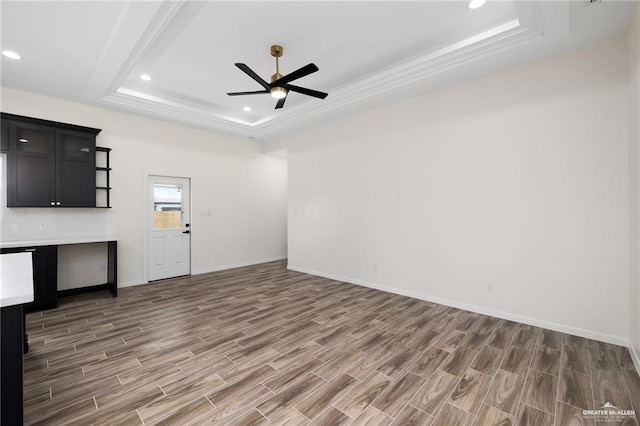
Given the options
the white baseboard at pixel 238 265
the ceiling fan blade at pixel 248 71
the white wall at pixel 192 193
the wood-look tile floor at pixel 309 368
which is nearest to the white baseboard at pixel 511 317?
the wood-look tile floor at pixel 309 368

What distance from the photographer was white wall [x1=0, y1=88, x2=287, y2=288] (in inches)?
175

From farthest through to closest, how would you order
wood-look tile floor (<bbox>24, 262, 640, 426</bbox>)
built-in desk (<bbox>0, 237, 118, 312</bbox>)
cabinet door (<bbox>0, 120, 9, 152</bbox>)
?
1. cabinet door (<bbox>0, 120, 9, 152</bbox>)
2. built-in desk (<bbox>0, 237, 118, 312</bbox>)
3. wood-look tile floor (<bbox>24, 262, 640, 426</bbox>)

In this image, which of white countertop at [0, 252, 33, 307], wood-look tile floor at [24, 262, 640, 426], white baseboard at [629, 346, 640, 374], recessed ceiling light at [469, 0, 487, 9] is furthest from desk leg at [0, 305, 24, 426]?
white baseboard at [629, 346, 640, 374]

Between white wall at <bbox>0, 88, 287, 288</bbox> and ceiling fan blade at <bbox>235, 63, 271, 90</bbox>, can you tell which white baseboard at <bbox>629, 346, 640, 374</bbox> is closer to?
ceiling fan blade at <bbox>235, 63, 271, 90</bbox>

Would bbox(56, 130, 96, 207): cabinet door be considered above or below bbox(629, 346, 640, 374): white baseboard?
above

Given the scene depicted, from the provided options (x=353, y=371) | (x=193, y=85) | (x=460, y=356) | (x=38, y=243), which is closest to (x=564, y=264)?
(x=460, y=356)

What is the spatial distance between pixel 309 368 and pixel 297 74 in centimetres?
305

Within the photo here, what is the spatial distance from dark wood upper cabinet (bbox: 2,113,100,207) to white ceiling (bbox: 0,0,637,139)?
1.96 feet

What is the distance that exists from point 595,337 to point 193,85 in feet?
21.2

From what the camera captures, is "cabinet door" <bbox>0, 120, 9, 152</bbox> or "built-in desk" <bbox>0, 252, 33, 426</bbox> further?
"cabinet door" <bbox>0, 120, 9, 152</bbox>

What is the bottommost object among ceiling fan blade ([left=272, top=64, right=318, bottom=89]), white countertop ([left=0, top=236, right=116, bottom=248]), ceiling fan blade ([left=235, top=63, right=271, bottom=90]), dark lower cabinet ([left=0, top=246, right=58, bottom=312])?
dark lower cabinet ([left=0, top=246, right=58, bottom=312])

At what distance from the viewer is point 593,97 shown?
3.04 metres

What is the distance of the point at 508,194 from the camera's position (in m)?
3.58

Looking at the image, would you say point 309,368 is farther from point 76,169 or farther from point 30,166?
point 30,166
